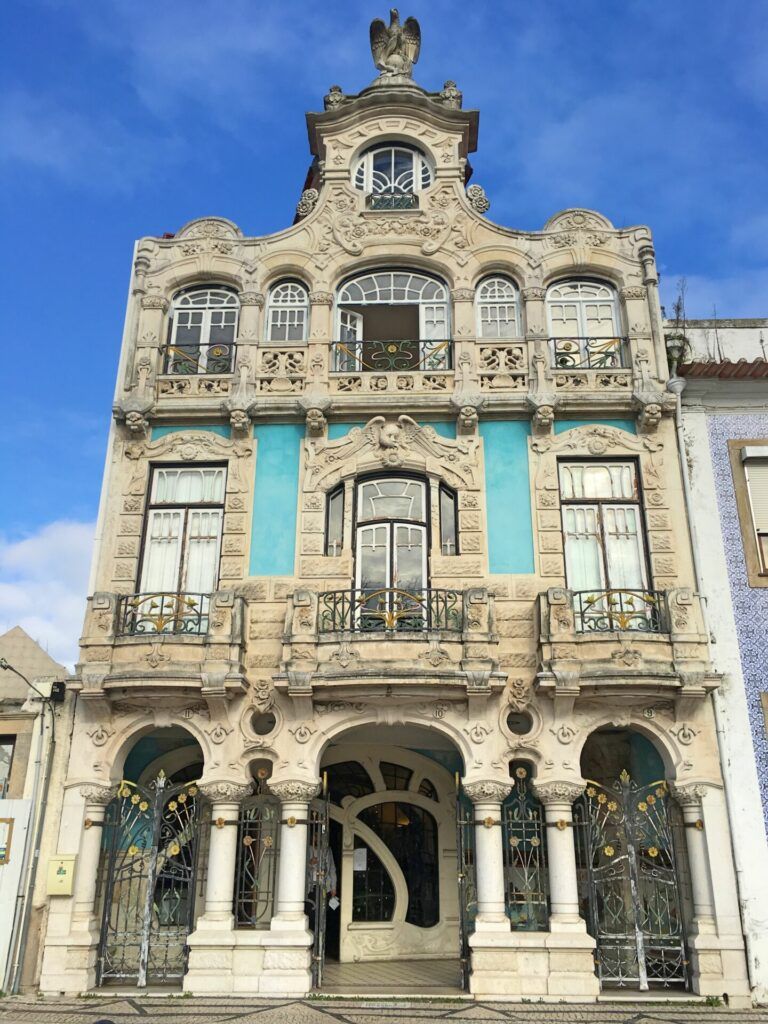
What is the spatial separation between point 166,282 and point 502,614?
895cm

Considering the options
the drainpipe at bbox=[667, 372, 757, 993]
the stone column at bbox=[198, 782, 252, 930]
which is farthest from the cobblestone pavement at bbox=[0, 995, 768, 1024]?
the stone column at bbox=[198, 782, 252, 930]

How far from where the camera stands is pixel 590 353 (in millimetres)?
15273

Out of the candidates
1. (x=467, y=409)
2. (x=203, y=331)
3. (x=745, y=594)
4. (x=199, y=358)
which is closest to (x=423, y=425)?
(x=467, y=409)

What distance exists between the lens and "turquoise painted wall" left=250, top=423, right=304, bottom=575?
14.0 m

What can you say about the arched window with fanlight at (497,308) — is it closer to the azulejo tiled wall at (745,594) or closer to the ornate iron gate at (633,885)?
the azulejo tiled wall at (745,594)

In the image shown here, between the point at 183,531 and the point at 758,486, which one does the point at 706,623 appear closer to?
the point at 758,486

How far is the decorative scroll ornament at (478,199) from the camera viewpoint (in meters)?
16.7

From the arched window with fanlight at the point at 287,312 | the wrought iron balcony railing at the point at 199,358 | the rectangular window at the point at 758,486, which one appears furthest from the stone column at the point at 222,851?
the rectangular window at the point at 758,486

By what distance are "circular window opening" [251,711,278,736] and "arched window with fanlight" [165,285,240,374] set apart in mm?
6279

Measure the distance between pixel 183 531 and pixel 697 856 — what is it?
9.50m

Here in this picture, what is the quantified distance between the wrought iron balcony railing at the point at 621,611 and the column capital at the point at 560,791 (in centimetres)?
228

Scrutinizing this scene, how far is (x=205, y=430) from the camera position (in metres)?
14.9

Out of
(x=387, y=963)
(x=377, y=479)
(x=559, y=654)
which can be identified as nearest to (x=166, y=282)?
(x=377, y=479)

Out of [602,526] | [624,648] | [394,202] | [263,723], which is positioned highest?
[394,202]
